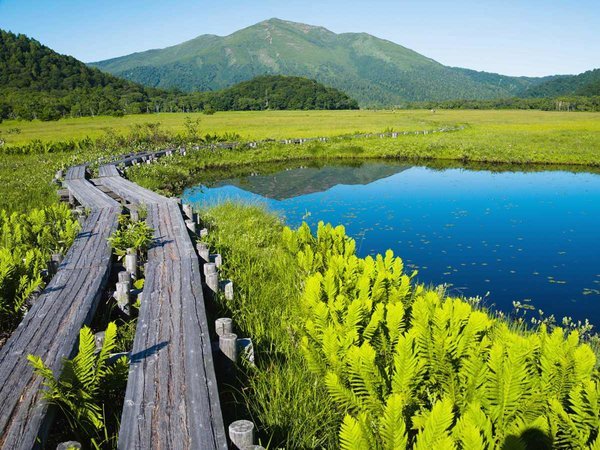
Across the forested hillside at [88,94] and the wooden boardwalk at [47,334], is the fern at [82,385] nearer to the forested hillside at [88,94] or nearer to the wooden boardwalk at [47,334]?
the wooden boardwalk at [47,334]

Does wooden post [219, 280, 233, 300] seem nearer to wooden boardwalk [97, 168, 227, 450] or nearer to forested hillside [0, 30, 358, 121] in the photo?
wooden boardwalk [97, 168, 227, 450]

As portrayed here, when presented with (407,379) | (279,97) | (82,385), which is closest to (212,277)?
(82,385)

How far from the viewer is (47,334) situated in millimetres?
4535

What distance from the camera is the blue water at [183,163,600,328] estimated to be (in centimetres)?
974

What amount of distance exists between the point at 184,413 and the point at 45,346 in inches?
76.3

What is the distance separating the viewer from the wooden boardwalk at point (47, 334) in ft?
10.7

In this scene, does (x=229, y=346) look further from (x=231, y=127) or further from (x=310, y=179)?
(x=231, y=127)

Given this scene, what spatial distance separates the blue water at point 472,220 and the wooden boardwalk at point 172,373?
6163 mm

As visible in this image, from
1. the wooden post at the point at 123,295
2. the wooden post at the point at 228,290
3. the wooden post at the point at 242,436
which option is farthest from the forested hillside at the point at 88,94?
the wooden post at the point at 242,436

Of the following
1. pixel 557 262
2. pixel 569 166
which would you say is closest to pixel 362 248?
pixel 557 262

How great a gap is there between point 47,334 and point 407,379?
12.1 ft

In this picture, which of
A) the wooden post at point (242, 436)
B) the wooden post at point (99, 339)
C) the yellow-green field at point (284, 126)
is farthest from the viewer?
the yellow-green field at point (284, 126)

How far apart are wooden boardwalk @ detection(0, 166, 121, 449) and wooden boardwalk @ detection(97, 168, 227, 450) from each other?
0.64 metres

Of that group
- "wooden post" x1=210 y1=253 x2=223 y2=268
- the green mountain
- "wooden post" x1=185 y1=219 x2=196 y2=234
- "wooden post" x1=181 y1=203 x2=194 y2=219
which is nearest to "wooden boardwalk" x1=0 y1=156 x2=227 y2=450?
"wooden post" x1=210 y1=253 x2=223 y2=268
